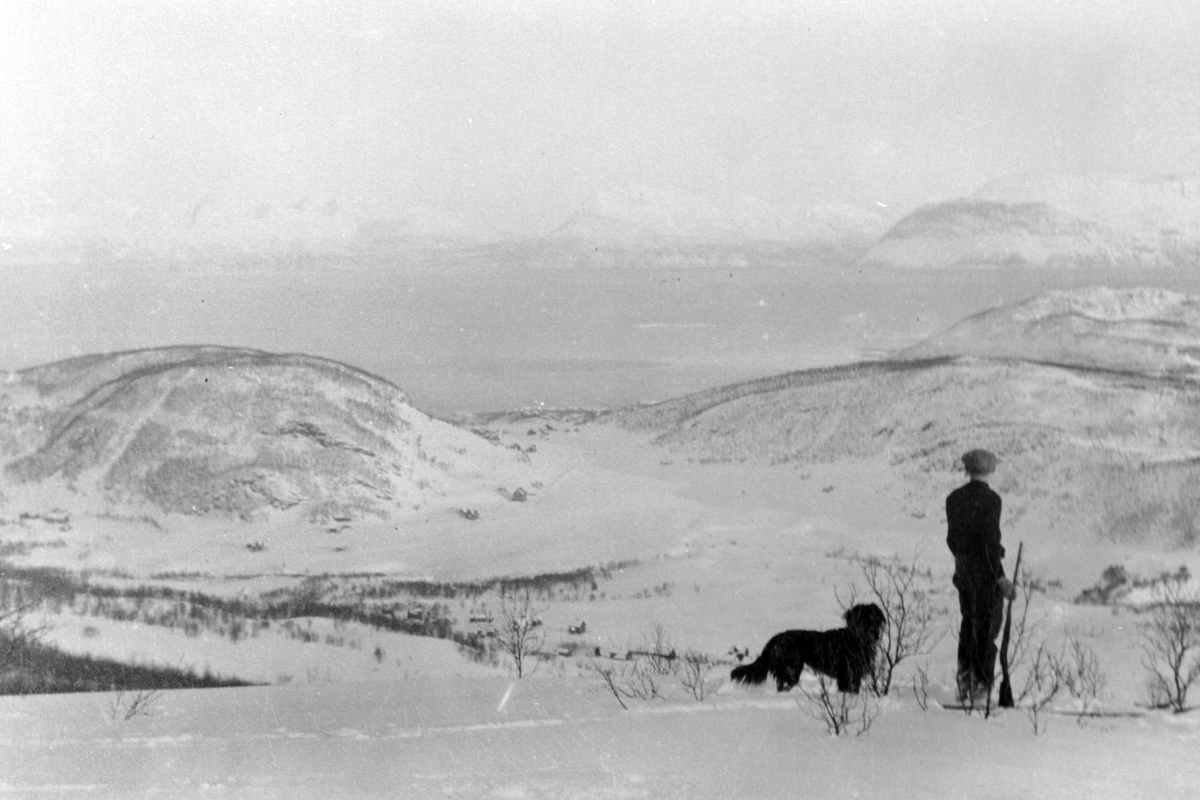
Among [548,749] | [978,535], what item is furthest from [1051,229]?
[548,749]

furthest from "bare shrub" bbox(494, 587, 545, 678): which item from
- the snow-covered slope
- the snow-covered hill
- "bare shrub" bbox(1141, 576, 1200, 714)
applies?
"bare shrub" bbox(1141, 576, 1200, 714)

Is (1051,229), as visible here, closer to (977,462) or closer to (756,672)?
(977,462)

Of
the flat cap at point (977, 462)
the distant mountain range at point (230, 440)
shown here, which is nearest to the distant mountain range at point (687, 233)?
the distant mountain range at point (230, 440)

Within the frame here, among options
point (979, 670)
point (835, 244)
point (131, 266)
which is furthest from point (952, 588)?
point (131, 266)

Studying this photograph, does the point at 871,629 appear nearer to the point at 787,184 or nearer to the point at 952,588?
the point at 952,588

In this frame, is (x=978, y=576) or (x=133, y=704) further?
(x=133, y=704)

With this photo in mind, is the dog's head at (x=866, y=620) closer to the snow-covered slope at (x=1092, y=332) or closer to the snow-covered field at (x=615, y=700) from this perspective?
the snow-covered field at (x=615, y=700)

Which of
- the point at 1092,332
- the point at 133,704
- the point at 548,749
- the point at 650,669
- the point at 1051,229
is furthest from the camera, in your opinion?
the point at 1051,229
